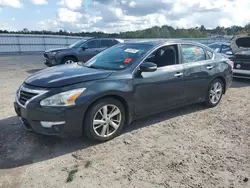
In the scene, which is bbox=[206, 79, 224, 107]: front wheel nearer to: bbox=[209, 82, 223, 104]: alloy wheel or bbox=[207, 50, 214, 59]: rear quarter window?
bbox=[209, 82, 223, 104]: alloy wheel

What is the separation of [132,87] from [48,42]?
21410 millimetres

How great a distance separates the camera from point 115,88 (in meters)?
3.96

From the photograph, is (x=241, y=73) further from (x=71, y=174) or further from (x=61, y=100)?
(x=71, y=174)

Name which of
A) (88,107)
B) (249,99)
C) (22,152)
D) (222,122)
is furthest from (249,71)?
(22,152)

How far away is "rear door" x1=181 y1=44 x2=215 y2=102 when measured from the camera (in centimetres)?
512

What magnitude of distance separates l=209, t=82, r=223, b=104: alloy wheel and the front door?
113 cm

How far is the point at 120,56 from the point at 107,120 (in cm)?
136

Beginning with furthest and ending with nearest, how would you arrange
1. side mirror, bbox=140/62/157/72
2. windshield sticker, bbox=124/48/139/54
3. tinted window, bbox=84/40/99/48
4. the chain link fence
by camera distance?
the chain link fence, tinted window, bbox=84/40/99/48, windshield sticker, bbox=124/48/139/54, side mirror, bbox=140/62/157/72

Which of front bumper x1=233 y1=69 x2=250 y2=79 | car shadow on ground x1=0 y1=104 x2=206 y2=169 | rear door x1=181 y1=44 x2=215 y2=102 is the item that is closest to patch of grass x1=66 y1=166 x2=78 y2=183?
car shadow on ground x1=0 y1=104 x2=206 y2=169

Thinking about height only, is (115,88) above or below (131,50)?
below

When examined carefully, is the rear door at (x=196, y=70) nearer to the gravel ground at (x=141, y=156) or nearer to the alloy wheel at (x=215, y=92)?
the alloy wheel at (x=215, y=92)

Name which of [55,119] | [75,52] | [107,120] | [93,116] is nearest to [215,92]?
[107,120]

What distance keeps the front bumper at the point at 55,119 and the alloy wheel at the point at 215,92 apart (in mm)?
3447

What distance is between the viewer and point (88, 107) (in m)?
3.75
